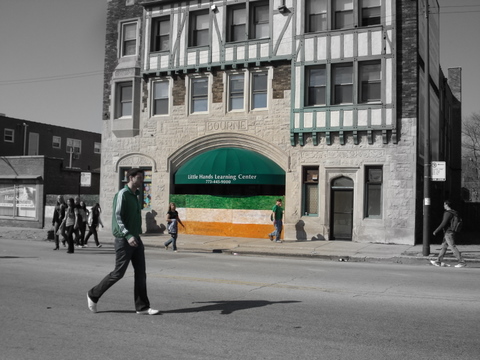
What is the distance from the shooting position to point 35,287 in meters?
9.17

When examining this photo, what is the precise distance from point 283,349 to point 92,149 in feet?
180

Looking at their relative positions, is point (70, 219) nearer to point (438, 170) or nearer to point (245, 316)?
point (245, 316)

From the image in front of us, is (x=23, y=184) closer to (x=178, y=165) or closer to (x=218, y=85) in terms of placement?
(x=178, y=165)

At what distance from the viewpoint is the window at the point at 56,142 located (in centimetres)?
5237

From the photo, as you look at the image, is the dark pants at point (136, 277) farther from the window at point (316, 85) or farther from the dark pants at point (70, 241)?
the window at point (316, 85)

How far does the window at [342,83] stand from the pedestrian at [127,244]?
1506cm

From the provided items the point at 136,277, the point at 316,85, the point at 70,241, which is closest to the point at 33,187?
the point at 70,241

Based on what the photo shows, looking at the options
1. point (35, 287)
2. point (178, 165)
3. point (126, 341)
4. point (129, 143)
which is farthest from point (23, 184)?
point (126, 341)

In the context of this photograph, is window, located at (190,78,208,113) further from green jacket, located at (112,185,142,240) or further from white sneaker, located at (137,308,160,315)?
white sneaker, located at (137,308,160,315)

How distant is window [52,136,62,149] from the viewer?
2062 inches

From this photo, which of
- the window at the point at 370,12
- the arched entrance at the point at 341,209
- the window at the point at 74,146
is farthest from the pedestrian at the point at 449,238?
the window at the point at 74,146

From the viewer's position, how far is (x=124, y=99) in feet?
83.6

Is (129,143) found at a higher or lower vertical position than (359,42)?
lower

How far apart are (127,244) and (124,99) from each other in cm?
1961
